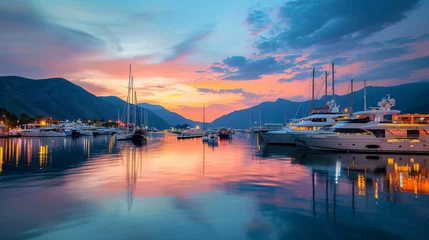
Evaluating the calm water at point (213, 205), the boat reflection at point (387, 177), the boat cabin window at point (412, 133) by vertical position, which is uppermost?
the boat cabin window at point (412, 133)

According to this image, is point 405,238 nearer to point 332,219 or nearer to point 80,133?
point 332,219

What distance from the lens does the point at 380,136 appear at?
34344 millimetres

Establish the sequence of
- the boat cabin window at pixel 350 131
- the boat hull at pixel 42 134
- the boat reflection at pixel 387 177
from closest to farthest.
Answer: the boat reflection at pixel 387 177
the boat cabin window at pixel 350 131
the boat hull at pixel 42 134

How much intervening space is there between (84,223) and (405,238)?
33.3ft

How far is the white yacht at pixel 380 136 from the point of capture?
33875mm

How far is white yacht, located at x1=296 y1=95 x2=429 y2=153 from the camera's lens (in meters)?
33.9

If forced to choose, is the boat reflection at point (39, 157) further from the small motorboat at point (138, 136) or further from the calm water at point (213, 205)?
the small motorboat at point (138, 136)

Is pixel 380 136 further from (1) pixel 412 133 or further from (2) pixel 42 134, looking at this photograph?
(2) pixel 42 134

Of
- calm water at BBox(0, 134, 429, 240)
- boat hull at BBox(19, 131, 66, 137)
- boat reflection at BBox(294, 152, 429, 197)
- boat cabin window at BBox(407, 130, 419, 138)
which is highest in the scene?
boat cabin window at BBox(407, 130, 419, 138)

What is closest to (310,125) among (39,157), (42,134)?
(39,157)

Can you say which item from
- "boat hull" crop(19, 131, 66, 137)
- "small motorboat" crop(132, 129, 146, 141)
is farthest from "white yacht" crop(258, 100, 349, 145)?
"boat hull" crop(19, 131, 66, 137)

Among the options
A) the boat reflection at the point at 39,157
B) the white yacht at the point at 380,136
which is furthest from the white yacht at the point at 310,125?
the boat reflection at the point at 39,157

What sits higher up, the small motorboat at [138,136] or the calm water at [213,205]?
the small motorboat at [138,136]

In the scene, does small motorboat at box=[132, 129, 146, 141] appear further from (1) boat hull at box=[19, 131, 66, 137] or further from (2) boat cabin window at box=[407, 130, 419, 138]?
(2) boat cabin window at box=[407, 130, 419, 138]
